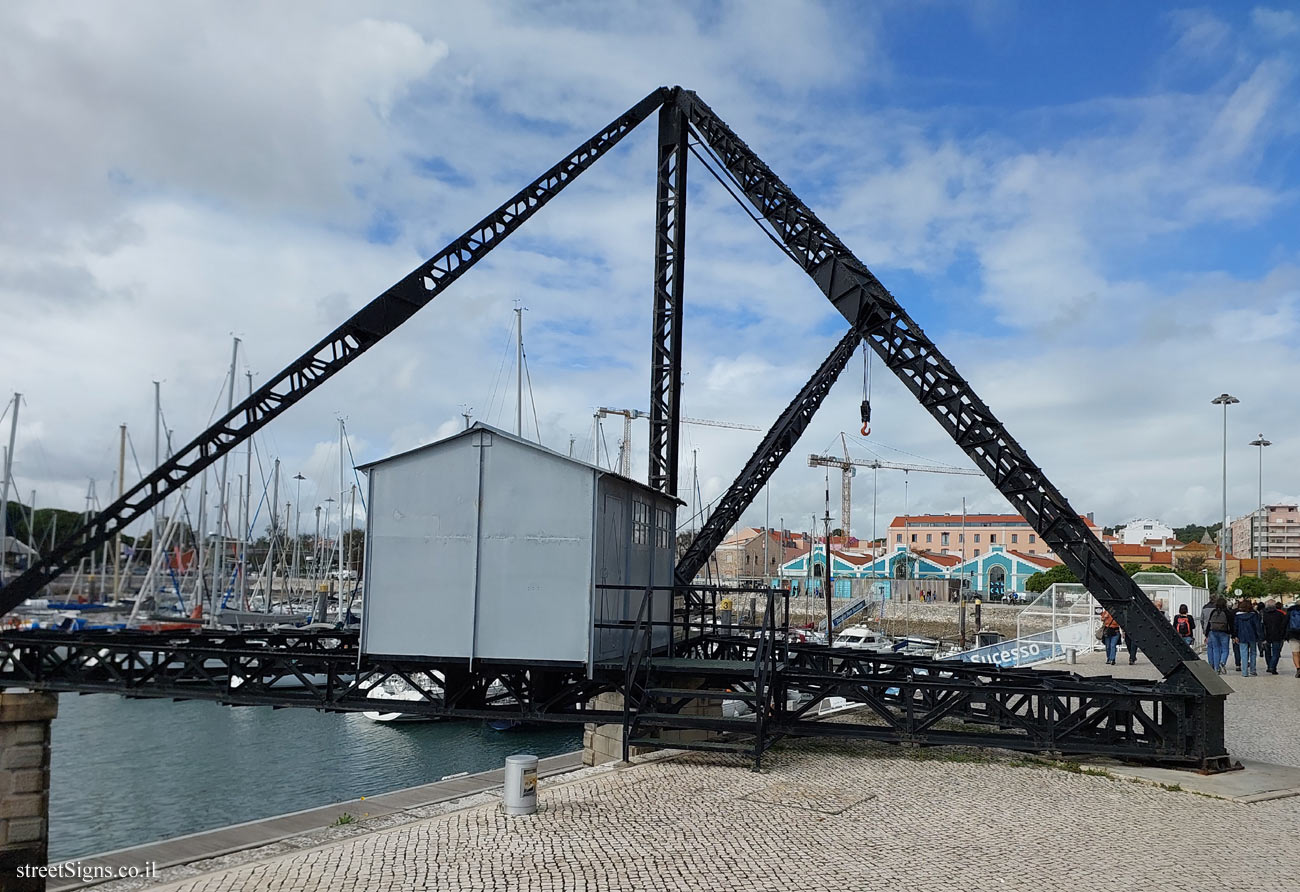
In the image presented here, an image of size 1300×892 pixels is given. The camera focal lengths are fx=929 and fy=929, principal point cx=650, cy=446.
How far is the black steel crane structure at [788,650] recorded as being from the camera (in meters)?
12.9

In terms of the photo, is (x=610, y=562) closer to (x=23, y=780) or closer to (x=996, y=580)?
(x=23, y=780)

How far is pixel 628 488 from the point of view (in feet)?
48.4

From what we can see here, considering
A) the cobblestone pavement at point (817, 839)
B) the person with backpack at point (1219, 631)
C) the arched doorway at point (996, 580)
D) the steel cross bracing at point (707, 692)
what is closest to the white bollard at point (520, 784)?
the cobblestone pavement at point (817, 839)

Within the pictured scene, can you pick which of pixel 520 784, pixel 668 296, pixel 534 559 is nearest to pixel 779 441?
pixel 668 296

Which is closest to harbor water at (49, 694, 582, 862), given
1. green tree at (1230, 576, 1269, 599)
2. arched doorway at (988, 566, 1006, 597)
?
green tree at (1230, 576, 1269, 599)

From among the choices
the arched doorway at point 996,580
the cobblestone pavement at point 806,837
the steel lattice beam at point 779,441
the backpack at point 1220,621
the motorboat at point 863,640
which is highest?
the steel lattice beam at point 779,441

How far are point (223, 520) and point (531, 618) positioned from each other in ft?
160

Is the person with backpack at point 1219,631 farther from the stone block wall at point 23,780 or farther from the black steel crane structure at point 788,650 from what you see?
the stone block wall at point 23,780

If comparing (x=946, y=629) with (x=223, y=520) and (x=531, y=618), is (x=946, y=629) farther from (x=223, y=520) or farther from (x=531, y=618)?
(x=531, y=618)

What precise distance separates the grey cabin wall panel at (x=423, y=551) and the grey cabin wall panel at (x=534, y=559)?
30cm

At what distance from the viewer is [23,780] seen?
508 inches

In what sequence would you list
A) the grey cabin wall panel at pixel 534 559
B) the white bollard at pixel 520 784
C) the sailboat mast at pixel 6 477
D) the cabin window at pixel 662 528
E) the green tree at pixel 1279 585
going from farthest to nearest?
the green tree at pixel 1279 585 < the sailboat mast at pixel 6 477 < the cabin window at pixel 662 528 < the grey cabin wall panel at pixel 534 559 < the white bollard at pixel 520 784

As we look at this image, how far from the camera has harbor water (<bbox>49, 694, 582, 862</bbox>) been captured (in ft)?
72.6

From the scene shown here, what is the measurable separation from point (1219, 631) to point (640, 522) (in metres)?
15.7
